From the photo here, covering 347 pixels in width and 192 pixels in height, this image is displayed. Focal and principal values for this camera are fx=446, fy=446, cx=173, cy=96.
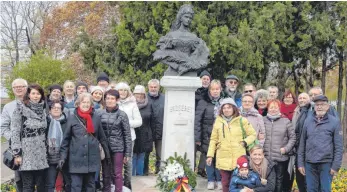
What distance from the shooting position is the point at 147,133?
799 centimetres

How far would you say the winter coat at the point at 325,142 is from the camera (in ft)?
19.2

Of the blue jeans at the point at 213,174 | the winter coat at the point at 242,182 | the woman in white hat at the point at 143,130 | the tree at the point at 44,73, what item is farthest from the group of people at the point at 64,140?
the tree at the point at 44,73

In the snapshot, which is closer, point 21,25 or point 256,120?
point 256,120

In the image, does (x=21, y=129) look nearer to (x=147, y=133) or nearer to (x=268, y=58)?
(x=147, y=133)

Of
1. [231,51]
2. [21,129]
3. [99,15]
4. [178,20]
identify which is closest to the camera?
[21,129]

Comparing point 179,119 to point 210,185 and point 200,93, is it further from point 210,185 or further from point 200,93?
point 210,185

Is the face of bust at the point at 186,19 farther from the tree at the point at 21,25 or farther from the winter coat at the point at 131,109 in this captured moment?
the tree at the point at 21,25

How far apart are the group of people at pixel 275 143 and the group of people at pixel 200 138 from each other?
0.01 metres

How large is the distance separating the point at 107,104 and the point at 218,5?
8052 millimetres

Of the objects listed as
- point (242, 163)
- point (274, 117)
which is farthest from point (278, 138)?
point (242, 163)

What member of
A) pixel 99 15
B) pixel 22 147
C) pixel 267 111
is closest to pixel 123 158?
pixel 22 147

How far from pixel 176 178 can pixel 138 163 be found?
1.92 metres

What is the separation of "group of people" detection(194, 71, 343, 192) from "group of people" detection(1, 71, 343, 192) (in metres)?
0.01

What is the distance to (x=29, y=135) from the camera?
18.0 feet
